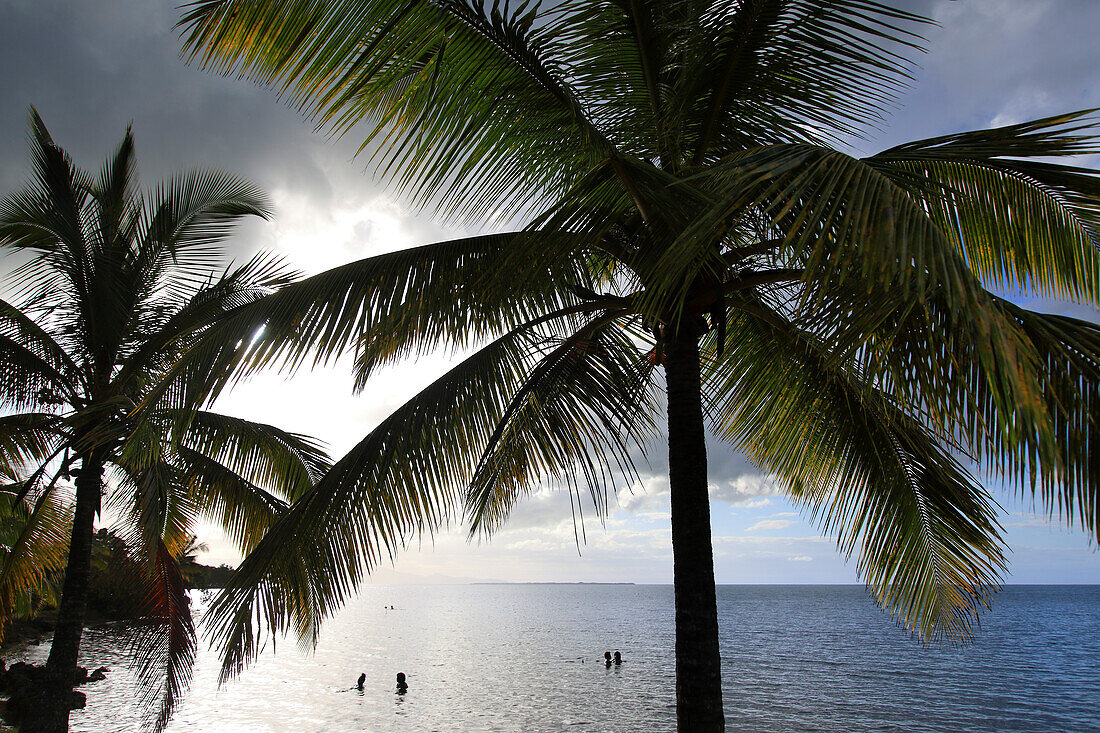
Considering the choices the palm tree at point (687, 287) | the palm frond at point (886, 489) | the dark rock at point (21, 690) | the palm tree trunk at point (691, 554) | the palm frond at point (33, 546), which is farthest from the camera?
the dark rock at point (21, 690)

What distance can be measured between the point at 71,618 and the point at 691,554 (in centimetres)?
860

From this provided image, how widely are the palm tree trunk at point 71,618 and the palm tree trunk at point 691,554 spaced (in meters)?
7.83

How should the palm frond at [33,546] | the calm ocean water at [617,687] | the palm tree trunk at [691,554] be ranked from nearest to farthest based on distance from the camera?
1. the palm tree trunk at [691,554]
2. the palm frond at [33,546]
3. the calm ocean water at [617,687]

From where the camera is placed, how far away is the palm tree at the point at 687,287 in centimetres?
304

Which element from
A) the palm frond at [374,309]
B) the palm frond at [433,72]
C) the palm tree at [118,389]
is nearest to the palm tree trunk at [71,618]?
the palm tree at [118,389]

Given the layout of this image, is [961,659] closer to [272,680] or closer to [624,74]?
[272,680]

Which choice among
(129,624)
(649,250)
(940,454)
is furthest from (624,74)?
(129,624)

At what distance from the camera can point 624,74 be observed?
4.43 meters

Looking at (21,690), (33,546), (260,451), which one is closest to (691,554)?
(260,451)

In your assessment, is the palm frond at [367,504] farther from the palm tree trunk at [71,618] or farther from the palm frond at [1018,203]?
the palm tree trunk at [71,618]

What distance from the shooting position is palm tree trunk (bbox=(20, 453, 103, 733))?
828 cm

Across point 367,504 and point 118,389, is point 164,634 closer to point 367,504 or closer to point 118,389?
point 118,389

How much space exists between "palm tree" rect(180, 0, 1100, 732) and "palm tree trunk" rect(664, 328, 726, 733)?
2 centimetres

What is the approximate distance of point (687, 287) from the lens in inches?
134
